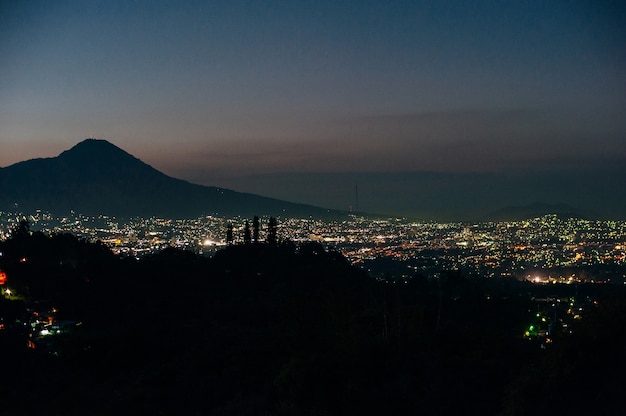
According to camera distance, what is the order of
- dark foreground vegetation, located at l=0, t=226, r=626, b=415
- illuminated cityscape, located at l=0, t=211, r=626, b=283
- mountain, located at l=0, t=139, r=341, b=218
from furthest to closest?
mountain, located at l=0, t=139, r=341, b=218 → illuminated cityscape, located at l=0, t=211, r=626, b=283 → dark foreground vegetation, located at l=0, t=226, r=626, b=415

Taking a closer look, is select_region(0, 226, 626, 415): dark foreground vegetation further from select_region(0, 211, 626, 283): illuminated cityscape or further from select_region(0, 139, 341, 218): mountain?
select_region(0, 139, 341, 218): mountain

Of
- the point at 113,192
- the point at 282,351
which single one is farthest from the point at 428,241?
the point at 113,192

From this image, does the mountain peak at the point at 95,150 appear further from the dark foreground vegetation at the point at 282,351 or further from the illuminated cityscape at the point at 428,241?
the dark foreground vegetation at the point at 282,351

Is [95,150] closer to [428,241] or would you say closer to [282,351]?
[428,241]

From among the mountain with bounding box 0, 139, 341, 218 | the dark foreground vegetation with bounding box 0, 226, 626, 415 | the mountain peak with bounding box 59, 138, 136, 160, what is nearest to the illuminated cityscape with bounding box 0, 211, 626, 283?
the mountain with bounding box 0, 139, 341, 218

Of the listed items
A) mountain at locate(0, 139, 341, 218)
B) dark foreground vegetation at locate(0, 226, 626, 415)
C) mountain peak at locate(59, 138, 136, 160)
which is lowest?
dark foreground vegetation at locate(0, 226, 626, 415)

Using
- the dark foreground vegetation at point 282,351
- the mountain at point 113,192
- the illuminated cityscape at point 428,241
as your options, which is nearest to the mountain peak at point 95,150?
the mountain at point 113,192

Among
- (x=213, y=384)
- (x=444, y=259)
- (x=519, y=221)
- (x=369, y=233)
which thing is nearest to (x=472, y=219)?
(x=519, y=221)
